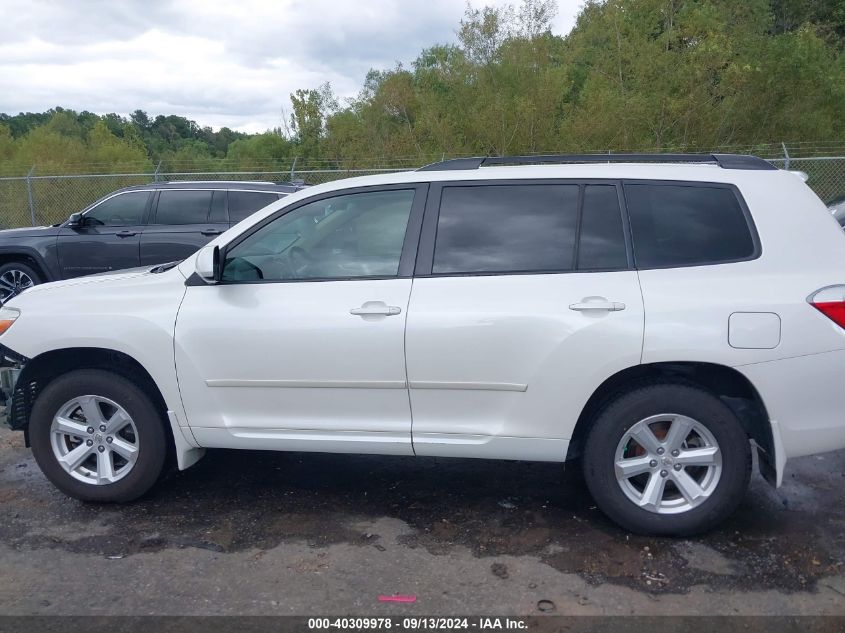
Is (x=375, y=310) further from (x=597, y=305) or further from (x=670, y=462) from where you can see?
(x=670, y=462)

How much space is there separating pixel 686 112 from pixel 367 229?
15967mm

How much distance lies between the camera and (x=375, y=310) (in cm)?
398

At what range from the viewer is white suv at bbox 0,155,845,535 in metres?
3.77

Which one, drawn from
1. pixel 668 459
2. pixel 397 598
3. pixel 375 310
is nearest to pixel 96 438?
pixel 375 310

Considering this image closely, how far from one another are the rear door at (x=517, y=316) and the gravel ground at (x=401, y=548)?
496mm

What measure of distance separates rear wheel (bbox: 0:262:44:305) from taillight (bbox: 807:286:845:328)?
9.52 metres

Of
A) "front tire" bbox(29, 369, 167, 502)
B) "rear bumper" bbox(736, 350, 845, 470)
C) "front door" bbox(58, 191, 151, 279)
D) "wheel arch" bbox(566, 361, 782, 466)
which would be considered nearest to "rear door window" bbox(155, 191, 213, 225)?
"front door" bbox(58, 191, 151, 279)

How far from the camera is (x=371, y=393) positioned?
4043 millimetres

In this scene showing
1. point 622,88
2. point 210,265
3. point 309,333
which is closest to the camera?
point 309,333

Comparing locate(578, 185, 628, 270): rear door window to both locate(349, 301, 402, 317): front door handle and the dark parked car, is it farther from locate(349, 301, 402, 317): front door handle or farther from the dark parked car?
the dark parked car

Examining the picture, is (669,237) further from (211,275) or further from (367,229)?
(211,275)

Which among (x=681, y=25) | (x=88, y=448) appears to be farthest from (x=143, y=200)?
(x=681, y=25)

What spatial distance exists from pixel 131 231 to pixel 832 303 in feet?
28.5

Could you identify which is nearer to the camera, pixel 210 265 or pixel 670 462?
pixel 670 462
